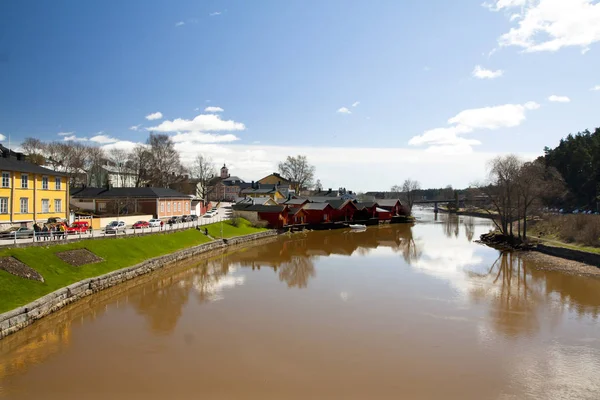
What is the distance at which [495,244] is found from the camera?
140 feet

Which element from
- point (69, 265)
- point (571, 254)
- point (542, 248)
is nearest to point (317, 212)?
point (542, 248)

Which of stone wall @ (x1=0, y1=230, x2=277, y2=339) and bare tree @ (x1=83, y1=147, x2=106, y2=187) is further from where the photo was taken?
bare tree @ (x1=83, y1=147, x2=106, y2=187)

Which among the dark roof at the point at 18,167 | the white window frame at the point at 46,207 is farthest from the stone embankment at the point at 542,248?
the dark roof at the point at 18,167

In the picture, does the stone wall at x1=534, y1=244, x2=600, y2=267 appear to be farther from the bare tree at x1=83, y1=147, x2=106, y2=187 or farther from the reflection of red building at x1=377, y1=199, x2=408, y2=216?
the bare tree at x1=83, y1=147, x2=106, y2=187

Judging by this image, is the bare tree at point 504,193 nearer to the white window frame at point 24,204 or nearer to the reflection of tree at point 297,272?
the reflection of tree at point 297,272

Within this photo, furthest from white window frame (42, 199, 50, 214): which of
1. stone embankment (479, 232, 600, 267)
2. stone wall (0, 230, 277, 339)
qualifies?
stone embankment (479, 232, 600, 267)

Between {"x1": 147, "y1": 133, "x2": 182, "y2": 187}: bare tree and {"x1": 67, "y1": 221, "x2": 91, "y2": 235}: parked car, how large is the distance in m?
29.2

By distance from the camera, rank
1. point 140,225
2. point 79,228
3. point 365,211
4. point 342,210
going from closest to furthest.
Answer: point 79,228 < point 140,225 < point 342,210 < point 365,211

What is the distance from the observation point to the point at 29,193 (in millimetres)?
30250

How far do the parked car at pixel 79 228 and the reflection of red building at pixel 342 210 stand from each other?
40245 millimetres

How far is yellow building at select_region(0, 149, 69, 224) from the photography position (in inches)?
1110

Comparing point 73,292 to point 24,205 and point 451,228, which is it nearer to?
point 24,205

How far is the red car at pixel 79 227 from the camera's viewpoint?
26172 mm

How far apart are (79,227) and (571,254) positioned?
39525mm
